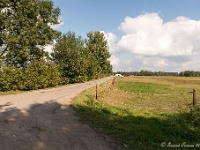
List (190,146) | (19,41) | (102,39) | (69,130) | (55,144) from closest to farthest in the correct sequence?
(55,144)
(190,146)
(69,130)
(19,41)
(102,39)

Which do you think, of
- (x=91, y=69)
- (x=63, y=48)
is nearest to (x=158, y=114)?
(x=63, y=48)

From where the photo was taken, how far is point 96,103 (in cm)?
1742

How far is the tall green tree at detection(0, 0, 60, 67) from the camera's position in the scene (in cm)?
3009

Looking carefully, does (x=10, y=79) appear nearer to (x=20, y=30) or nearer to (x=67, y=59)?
(x=20, y=30)

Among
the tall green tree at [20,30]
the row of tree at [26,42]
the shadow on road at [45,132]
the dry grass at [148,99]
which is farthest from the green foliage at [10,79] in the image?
the shadow on road at [45,132]

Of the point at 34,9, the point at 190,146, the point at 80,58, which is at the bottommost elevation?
the point at 190,146

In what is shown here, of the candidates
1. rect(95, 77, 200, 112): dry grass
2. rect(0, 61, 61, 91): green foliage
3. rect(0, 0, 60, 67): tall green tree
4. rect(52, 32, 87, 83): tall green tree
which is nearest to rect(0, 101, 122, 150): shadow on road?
rect(95, 77, 200, 112): dry grass

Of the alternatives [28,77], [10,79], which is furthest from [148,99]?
[10,79]

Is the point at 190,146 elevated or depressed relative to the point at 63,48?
depressed

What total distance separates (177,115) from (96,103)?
548cm

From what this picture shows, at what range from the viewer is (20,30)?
30.5 meters

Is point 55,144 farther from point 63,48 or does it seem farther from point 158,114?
point 63,48

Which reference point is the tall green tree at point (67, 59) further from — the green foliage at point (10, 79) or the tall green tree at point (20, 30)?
the green foliage at point (10, 79)

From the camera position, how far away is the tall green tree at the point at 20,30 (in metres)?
30.1
